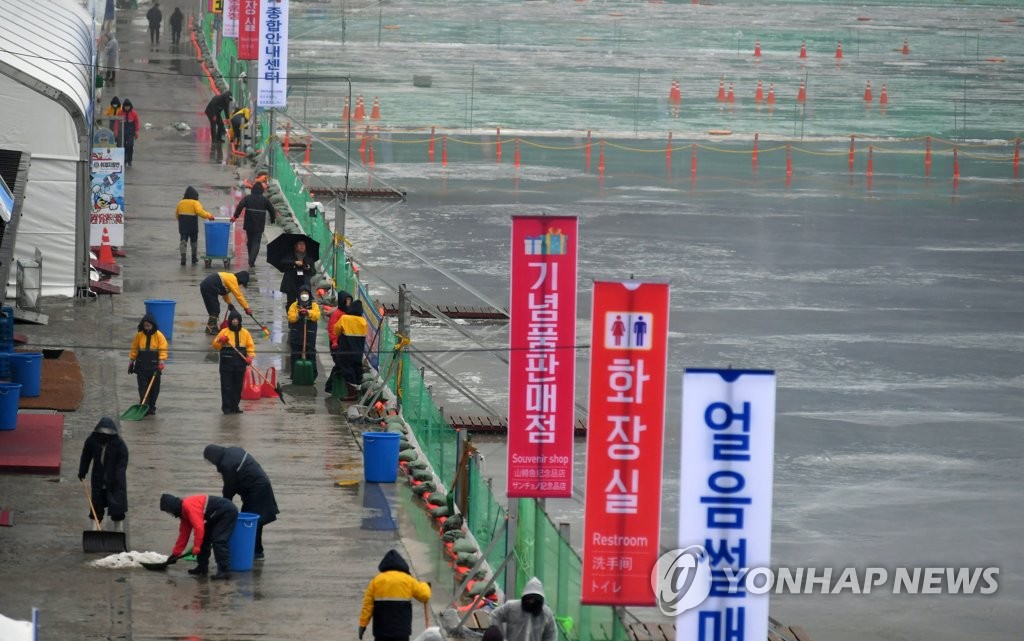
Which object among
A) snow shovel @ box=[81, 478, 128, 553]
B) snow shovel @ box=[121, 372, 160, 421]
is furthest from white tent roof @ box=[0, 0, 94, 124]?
snow shovel @ box=[81, 478, 128, 553]

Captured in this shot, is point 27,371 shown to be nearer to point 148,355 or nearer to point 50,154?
point 148,355

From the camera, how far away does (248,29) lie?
144ft

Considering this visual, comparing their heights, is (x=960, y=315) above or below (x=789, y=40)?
below

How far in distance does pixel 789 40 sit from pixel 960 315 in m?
54.5

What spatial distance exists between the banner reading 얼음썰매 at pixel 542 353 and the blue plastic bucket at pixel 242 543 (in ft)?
10.8

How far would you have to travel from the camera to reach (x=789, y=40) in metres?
86.1

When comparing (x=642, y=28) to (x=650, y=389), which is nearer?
(x=650, y=389)

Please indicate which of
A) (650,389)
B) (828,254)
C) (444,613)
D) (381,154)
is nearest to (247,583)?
(444,613)

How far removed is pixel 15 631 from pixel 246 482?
6.99 m

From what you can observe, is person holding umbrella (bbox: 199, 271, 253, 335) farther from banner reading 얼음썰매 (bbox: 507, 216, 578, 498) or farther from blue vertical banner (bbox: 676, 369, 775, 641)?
blue vertical banner (bbox: 676, 369, 775, 641)

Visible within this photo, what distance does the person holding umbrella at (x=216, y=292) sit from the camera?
2656 cm

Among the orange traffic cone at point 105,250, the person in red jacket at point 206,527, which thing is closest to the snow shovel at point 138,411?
the person in red jacket at point 206,527

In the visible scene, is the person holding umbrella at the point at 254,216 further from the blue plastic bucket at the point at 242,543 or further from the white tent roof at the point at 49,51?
the blue plastic bucket at the point at 242,543

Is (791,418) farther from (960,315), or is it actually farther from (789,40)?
(789,40)
